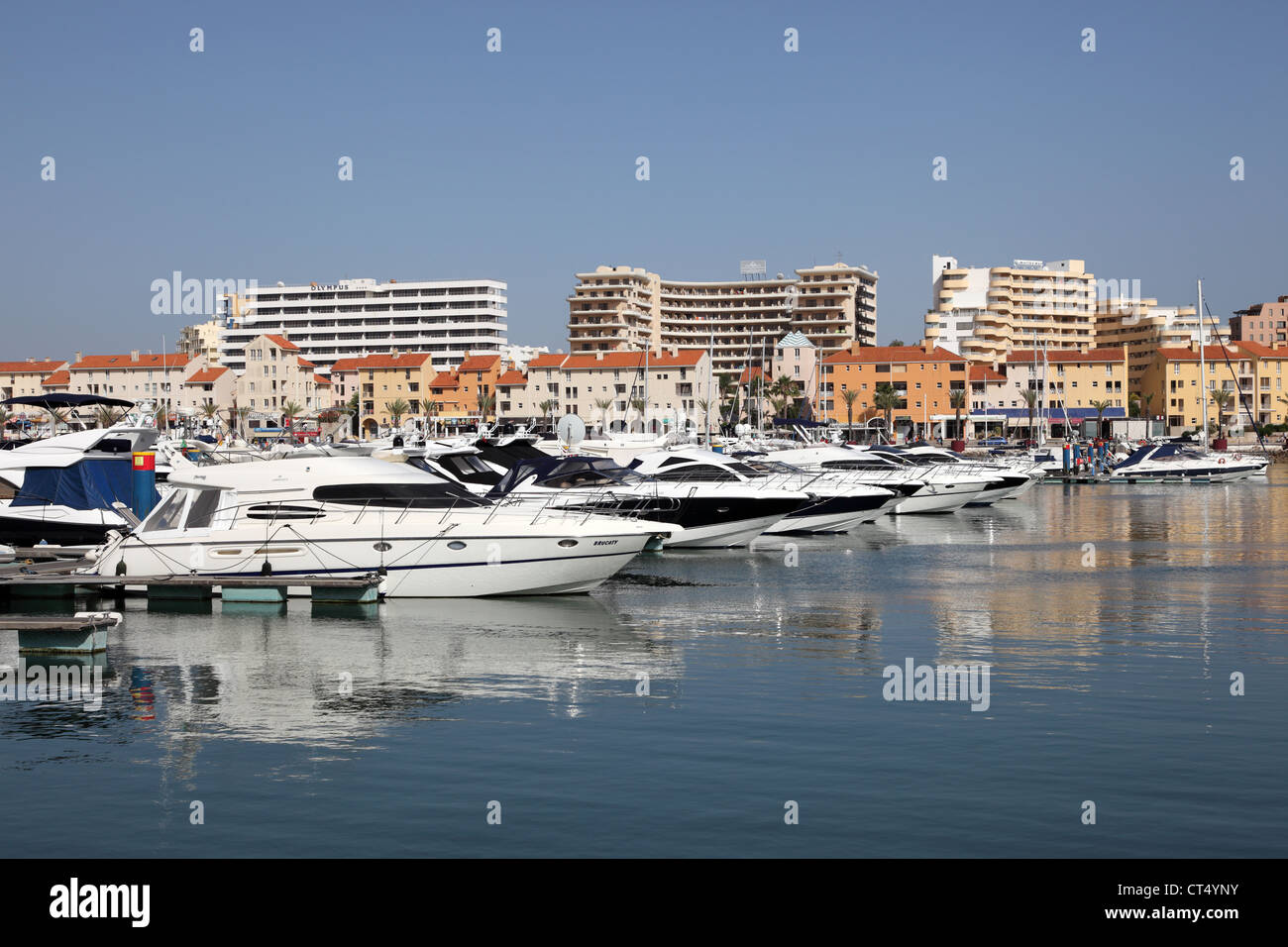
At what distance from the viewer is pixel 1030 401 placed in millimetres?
148750

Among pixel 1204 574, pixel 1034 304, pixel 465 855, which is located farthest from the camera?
pixel 1034 304

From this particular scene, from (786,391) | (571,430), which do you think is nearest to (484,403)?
(786,391)

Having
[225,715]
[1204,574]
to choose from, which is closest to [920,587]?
[1204,574]

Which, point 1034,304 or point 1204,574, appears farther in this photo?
point 1034,304

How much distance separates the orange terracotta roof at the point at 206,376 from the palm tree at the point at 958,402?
9570 cm

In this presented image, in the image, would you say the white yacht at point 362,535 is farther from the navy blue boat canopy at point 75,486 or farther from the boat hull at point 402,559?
the navy blue boat canopy at point 75,486

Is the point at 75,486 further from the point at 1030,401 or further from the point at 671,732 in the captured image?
the point at 1030,401

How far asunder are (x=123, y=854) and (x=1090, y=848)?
8465mm

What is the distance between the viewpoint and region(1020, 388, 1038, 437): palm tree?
14276 cm

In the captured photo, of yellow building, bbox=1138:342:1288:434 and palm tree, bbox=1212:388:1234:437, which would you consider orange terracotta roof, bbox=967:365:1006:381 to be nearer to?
yellow building, bbox=1138:342:1288:434

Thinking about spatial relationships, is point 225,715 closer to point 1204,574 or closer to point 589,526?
point 589,526

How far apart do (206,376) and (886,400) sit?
9084 centimetres

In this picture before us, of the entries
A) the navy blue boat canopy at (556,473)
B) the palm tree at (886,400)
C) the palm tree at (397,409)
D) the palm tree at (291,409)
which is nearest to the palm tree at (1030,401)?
the palm tree at (886,400)

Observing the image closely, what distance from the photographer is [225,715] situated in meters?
16.7
